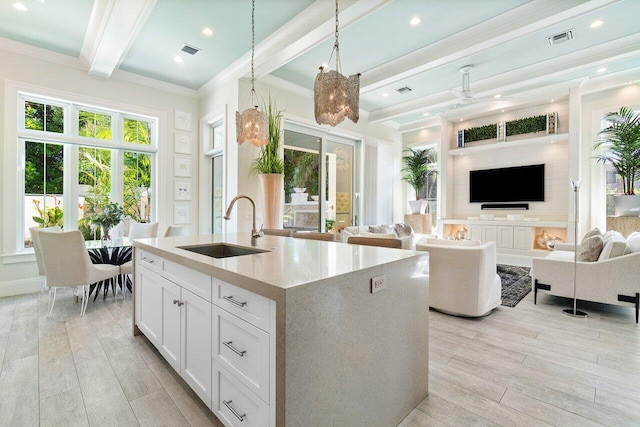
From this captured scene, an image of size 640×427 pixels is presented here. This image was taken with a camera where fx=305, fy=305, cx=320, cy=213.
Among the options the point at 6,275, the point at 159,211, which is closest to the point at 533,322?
the point at 159,211

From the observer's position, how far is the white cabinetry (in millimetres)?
1651

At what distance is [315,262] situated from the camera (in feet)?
5.19

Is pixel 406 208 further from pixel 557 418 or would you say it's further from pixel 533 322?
pixel 557 418

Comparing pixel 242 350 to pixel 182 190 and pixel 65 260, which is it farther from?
pixel 182 190

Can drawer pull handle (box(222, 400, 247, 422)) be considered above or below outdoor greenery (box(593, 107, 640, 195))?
below

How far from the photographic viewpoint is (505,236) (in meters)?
6.31

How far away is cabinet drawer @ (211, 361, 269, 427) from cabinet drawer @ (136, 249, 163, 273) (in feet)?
3.30

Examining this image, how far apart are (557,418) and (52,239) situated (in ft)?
14.7

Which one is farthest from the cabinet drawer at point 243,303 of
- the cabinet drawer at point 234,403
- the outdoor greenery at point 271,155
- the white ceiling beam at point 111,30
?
the outdoor greenery at point 271,155

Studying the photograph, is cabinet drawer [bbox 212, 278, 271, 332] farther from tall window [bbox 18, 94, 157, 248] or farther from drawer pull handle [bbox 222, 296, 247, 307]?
tall window [bbox 18, 94, 157, 248]

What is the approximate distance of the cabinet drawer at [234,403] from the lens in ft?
4.15

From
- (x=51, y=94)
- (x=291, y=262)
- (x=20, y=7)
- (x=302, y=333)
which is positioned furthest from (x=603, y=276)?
(x=51, y=94)

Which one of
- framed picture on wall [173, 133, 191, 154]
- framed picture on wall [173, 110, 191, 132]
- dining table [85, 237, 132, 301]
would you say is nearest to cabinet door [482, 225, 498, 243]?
framed picture on wall [173, 133, 191, 154]

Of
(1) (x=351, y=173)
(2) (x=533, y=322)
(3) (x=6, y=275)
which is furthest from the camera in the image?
(1) (x=351, y=173)
